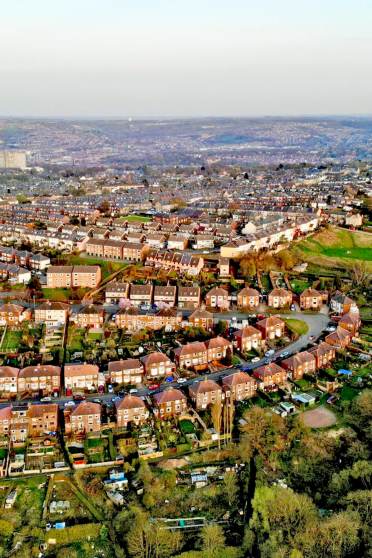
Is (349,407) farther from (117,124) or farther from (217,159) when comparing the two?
(117,124)

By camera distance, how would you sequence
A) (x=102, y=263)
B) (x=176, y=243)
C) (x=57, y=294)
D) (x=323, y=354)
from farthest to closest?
(x=176, y=243) < (x=102, y=263) < (x=57, y=294) < (x=323, y=354)

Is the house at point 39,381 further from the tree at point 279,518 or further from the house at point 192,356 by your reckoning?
the tree at point 279,518

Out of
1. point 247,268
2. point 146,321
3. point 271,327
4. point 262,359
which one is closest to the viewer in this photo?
point 262,359

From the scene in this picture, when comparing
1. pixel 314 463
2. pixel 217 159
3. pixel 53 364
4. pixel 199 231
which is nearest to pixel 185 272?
pixel 199 231

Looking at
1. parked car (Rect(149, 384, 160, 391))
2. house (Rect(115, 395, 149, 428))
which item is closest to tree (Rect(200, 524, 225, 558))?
house (Rect(115, 395, 149, 428))

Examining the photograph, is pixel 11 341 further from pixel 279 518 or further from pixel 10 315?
pixel 279 518

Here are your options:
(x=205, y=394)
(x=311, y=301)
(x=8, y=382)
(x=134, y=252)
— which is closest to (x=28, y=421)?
(x=8, y=382)

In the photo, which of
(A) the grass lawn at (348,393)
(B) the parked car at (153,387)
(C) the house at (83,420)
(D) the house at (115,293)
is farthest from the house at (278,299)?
(C) the house at (83,420)
